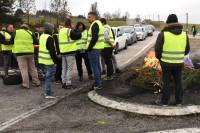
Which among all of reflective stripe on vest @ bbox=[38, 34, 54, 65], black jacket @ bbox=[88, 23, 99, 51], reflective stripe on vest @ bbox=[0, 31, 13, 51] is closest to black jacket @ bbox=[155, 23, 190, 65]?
black jacket @ bbox=[88, 23, 99, 51]

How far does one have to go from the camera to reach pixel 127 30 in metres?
35.8

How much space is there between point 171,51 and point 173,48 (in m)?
0.08

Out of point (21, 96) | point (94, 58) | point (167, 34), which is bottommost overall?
point (21, 96)

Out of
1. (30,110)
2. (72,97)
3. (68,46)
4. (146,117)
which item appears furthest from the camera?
(68,46)

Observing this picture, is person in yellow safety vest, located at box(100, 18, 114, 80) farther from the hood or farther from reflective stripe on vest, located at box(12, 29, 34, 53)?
the hood

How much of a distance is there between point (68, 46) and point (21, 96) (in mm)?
1918

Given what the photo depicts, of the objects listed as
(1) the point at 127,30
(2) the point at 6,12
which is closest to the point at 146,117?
(1) the point at 127,30

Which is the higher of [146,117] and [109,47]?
[109,47]

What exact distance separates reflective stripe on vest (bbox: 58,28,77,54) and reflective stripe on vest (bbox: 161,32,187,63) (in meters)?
3.73

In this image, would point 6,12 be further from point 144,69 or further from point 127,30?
point 144,69

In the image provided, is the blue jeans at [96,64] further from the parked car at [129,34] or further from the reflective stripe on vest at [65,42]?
the parked car at [129,34]

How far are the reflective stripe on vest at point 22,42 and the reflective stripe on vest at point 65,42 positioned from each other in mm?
1028

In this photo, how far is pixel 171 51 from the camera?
31.7 feet

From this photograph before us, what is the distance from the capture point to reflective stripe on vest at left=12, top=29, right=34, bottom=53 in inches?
521
